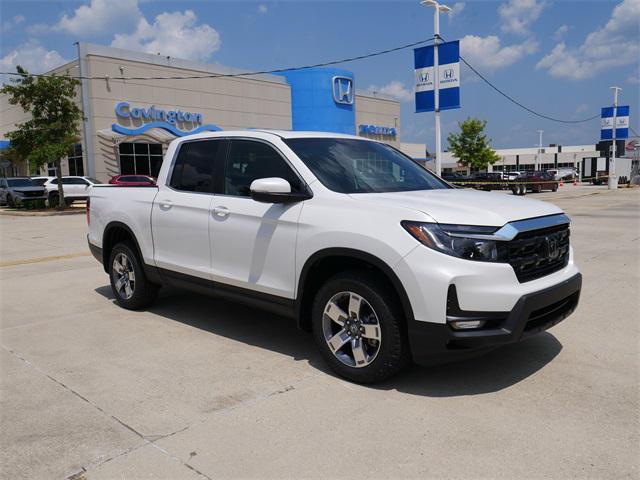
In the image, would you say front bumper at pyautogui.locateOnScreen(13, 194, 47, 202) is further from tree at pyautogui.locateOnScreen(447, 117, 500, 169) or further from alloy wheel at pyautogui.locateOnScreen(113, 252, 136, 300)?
tree at pyautogui.locateOnScreen(447, 117, 500, 169)

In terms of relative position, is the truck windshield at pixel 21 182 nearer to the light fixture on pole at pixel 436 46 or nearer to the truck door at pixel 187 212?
the light fixture on pole at pixel 436 46

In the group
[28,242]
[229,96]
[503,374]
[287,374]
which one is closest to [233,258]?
[287,374]

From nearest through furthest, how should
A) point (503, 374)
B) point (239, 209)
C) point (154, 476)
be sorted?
point (154, 476)
point (503, 374)
point (239, 209)

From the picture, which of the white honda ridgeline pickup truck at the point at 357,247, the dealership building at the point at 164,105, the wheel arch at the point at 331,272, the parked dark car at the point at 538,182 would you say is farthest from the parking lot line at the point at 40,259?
the parked dark car at the point at 538,182

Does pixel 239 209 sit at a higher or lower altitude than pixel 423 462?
higher

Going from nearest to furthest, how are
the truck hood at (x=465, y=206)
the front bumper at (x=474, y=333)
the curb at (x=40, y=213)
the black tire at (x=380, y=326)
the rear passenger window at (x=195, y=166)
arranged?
the front bumper at (x=474, y=333) < the truck hood at (x=465, y=206) < the black tire at (x=380, y=326) < the rear passenger window at (x=195, y=166) < the curb at (x=40, y=213)

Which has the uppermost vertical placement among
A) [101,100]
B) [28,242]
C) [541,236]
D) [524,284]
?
[101,100]

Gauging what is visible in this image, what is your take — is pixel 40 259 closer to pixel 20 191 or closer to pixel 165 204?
pixel 165 204

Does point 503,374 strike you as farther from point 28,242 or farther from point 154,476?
point 28,242

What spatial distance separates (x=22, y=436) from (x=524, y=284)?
3288 mm

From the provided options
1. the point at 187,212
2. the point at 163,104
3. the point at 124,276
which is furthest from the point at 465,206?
the point at 163,104

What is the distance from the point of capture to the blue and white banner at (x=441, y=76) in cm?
1755

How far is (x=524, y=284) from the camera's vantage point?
3.76m

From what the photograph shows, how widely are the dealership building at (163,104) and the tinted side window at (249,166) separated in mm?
25681
